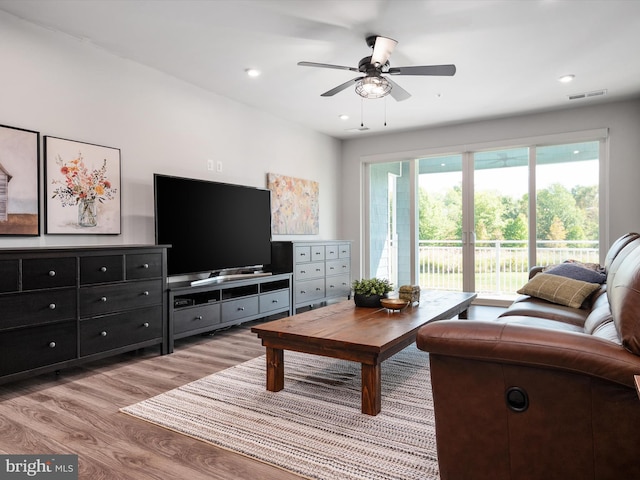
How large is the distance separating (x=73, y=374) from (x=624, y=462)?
3.15m

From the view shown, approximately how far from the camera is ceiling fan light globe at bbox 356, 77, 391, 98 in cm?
326

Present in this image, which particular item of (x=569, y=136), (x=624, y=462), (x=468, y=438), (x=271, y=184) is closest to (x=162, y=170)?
(x=271, y=184)

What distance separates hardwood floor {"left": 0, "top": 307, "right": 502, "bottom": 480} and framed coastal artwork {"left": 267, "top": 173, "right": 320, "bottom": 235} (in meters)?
2.46

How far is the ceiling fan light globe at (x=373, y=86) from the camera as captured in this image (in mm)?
3260

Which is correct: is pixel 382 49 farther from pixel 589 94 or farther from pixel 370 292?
pixel 589 94

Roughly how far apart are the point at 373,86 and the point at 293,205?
266 cm

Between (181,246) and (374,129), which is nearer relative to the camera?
(181,246)

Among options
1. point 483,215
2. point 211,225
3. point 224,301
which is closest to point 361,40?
point 211,225

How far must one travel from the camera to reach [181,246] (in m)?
3.76

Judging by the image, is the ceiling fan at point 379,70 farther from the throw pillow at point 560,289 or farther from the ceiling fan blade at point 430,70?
the throw pillow at point 560,289

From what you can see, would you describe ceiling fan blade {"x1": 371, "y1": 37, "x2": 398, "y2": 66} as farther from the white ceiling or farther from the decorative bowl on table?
the decorative bowl on table

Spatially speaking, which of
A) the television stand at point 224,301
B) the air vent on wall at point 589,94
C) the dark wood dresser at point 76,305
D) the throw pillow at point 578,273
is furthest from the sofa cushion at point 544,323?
the air vent on wall at point 589,94

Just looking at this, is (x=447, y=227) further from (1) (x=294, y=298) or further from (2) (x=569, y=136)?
(1) (x=294, y=298)

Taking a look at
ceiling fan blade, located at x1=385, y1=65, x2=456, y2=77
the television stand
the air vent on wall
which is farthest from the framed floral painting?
the air vent on wall
